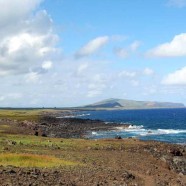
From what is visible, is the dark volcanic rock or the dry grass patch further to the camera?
the dark volcanic rock

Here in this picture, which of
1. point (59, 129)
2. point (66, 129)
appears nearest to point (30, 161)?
point (59, 129)

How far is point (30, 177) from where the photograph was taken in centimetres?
3238

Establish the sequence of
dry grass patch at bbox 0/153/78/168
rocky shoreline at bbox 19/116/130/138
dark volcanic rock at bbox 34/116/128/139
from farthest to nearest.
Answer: dark volcanic rock at bbox 34/116/128/139 < rocky shoreline at bbox 19/116/130/138 < dry grass patch at bbox 0/153/78/168

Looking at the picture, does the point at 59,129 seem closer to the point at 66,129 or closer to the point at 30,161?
the point at 66,129

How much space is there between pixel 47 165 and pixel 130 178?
797 cm

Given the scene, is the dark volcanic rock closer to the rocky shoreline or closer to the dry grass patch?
the rocky shoreline

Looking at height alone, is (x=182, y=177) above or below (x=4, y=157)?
below

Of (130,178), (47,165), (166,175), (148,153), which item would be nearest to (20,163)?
(47,165)

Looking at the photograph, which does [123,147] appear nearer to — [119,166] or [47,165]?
[119,166]

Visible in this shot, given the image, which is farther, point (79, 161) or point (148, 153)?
point (148, 153)

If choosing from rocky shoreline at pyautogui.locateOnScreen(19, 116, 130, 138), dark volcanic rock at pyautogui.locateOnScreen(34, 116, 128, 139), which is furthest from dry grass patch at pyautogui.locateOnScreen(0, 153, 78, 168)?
dark volcanic rock at pyautogui.locateOnScreen(34, 116, 128, 139)

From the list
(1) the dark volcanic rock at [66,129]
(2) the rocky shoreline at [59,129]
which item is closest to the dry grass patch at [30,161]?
(2) the rocky shoreline at [59,129]

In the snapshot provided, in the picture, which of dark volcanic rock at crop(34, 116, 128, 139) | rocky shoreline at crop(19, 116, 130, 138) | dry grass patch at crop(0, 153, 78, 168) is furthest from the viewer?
dark volcanic rock at crop(34, 116, 128, 139)

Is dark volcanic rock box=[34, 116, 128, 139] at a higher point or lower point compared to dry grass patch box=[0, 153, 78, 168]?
lower
